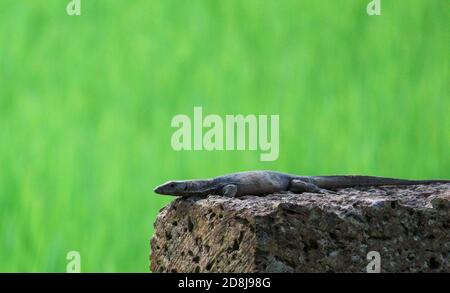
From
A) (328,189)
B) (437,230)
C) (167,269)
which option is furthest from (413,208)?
(167,269)

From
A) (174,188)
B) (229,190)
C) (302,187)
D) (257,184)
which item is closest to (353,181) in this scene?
(302,187)

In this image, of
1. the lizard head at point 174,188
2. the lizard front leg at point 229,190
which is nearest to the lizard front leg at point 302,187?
the lizard front leg at point 229,190

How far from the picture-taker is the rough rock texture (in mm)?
3695

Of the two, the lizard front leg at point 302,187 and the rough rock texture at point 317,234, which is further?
the lizard front leg at point 302,187

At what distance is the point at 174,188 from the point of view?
4.22 m

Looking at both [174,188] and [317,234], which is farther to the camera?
[174,188]

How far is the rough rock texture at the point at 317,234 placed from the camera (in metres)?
3.70

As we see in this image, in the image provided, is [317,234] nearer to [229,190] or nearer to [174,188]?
[229,190]

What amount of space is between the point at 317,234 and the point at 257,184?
2.19 ft

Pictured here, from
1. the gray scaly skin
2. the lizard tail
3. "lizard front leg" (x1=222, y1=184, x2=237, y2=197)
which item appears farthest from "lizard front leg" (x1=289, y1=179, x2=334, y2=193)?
"lizard front leg" (x1=222, y1=184, x2=237, y2=197)

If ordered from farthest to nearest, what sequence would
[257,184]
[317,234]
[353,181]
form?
[353,181] < [257,184] < [317,234]

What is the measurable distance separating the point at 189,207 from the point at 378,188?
899 millimetres

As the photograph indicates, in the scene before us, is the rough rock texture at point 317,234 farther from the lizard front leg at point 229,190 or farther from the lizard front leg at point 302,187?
the lizard front leg at point 302,187
